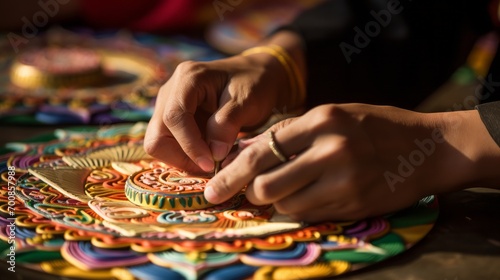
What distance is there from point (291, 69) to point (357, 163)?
0.41 m

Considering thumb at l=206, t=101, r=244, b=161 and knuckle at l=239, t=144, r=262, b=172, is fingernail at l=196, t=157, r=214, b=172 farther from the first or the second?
knuckle at l=239, t=144, r=262, b=172

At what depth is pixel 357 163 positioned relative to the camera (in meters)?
0.66

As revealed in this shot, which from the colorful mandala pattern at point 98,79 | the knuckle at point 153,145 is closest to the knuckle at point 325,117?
the knuckle at point 153,145

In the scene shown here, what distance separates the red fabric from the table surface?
3.81ft

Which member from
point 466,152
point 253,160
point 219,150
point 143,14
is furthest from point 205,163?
point 143,14

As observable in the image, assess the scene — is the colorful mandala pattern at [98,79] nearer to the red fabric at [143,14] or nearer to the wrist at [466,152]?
the red fabric at [143,14]

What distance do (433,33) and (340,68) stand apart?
7.8 inches

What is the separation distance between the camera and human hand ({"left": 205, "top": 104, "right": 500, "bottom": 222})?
66 cm

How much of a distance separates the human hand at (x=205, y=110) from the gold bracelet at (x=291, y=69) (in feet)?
0.30

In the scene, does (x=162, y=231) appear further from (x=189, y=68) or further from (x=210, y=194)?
(x=189, y=68)

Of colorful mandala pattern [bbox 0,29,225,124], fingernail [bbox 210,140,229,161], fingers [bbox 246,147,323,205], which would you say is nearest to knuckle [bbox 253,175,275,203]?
fingers [bbox 246,147,323,205]

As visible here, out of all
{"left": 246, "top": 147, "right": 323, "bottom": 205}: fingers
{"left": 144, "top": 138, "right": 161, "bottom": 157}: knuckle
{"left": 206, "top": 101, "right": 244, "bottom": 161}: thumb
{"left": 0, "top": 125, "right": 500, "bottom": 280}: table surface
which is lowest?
{"left": 0, "top": 125, "right": 500, "bottom": 280}: table surface

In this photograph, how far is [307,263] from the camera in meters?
0.60

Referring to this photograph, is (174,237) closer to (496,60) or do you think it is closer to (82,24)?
(496,60)
